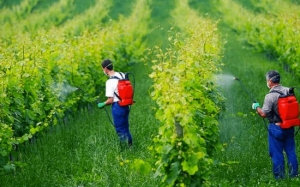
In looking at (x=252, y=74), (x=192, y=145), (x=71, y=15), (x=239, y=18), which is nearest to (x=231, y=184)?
(x=192, y=145)

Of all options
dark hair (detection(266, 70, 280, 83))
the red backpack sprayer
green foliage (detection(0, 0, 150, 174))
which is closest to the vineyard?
green foliage (detection(0, 0, 150, 174))

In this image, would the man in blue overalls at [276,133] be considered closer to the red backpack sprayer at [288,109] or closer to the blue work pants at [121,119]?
the red backpack sprayer at [288,109]

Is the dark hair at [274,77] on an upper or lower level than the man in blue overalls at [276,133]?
upper

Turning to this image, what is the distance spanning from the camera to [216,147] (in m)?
6.96

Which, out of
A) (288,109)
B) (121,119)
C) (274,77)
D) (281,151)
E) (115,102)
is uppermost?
(274,77)

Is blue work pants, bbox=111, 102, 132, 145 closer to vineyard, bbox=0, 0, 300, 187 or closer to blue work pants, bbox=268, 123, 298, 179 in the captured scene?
A: vineyard, bbox=0, 0, 300, 187

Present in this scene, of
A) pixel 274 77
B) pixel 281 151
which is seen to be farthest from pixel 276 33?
pixel 281 151

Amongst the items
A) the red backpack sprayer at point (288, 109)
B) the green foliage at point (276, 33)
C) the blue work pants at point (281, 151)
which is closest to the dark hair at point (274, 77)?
the red backpack sprayer at point (288, 109)

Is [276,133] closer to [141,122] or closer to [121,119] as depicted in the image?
[121,119]

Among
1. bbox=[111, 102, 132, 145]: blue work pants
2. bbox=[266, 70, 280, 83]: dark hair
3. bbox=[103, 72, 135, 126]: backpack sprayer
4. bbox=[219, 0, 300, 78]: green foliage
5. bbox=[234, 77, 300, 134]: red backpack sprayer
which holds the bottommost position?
bbox=[219, 0, 300, 78]: green foliage

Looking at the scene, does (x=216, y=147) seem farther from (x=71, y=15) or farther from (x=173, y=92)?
(x=71, y=15)

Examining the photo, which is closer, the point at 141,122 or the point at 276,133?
the point at 276,133

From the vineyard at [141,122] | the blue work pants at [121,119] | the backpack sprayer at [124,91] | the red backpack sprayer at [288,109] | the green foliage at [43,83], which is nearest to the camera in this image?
the vineyard at [141,122]

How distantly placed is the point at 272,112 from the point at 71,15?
37204 millimetres
